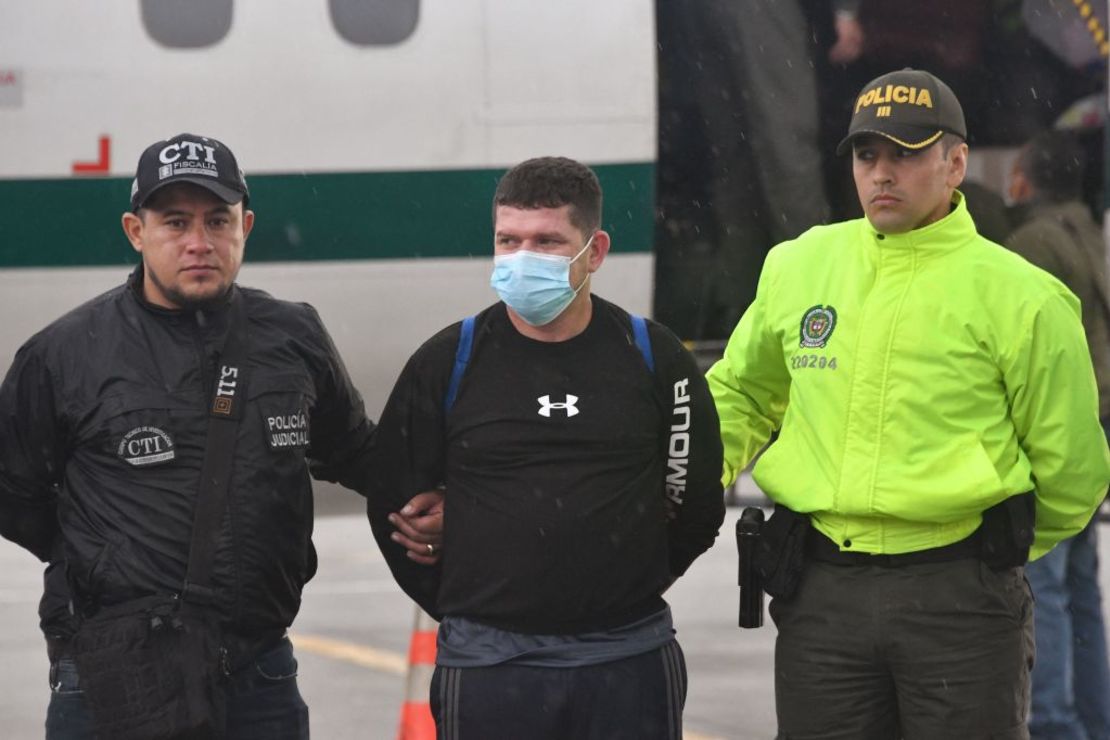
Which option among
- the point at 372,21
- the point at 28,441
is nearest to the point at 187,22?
the point at 372,21

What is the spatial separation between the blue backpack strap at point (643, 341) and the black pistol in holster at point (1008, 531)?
79 centimetres

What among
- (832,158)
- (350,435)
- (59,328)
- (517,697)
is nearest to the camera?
(517,697)

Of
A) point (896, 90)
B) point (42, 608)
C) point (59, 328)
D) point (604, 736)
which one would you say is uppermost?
point (896, 90)

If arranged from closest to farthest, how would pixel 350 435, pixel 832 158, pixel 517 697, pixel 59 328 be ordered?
1. pixel 517 697
2. pixel 59 328
3. pixel 350 435
4. pixel 832 158

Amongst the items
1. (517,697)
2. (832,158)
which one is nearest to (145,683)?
(517,697)

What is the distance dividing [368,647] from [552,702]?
457cm

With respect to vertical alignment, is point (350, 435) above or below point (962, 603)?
above

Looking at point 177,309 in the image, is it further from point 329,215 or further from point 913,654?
point 329,215

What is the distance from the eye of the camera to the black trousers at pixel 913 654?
12.0ft

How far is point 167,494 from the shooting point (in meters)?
3.43

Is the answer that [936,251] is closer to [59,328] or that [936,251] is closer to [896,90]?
[896,90]

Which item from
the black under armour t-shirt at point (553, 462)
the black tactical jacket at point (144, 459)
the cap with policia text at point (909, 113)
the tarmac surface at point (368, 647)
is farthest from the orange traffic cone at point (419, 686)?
the cap with policia text at point (909, 113)

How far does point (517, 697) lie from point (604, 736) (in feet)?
0.59

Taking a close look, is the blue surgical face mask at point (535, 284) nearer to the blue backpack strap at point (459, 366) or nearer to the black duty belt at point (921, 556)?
the blue backpack strap at point (459, 366)
